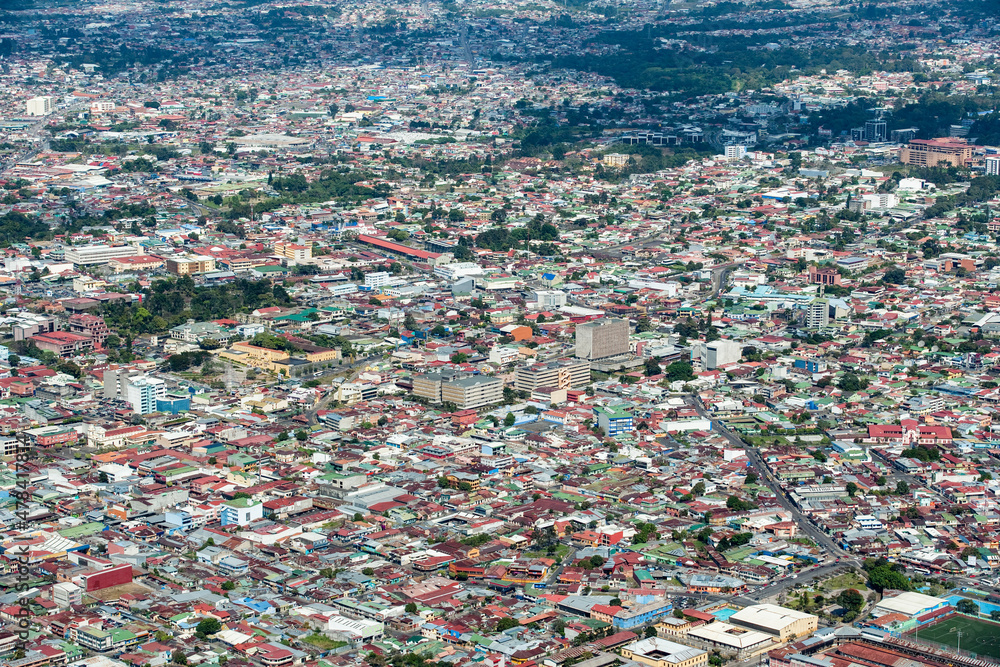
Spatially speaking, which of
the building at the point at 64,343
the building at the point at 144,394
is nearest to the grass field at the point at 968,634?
the building at the point at 144,394

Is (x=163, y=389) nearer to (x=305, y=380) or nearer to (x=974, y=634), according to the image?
(x=305, y=380)

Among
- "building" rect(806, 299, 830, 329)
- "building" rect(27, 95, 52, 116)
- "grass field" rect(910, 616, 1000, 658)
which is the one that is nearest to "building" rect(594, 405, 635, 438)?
"building" rect(806, 299, 830, 329)

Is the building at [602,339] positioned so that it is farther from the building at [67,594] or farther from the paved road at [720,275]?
the building at [67,594]

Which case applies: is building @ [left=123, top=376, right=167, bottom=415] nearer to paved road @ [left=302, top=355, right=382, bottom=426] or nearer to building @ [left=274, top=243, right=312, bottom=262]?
paved road @ [left=302, top=355, right=382, bottom=426]

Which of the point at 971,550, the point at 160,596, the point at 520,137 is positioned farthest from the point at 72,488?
the point at 520,137

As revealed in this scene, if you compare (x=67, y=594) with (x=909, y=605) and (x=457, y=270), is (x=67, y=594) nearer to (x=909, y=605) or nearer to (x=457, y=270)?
(x=909, y=605)

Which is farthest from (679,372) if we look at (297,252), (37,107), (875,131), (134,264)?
(37,107)
